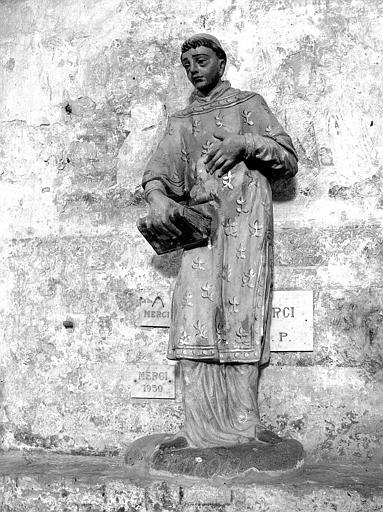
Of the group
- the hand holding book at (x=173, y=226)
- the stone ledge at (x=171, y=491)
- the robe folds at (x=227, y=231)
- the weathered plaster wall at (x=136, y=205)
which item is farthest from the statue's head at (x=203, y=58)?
the stone ledge at (x=171, y=491)

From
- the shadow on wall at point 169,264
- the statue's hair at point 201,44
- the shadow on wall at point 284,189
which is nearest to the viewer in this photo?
the statue's hair at point 201,44

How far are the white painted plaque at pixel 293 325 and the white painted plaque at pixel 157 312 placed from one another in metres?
0.62

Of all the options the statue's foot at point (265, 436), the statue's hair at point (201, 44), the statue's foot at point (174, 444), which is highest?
the statue's hair at point (201, 44)

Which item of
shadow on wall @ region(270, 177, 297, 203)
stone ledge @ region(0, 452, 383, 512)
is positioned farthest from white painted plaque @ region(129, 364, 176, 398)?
shadow on wall @ region(270, 177, 297, 203)

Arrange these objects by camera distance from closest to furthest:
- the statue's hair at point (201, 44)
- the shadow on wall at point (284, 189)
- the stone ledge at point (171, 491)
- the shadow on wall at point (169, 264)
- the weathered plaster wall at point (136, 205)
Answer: the stone ledge at point (171, 491)
the statue's hair at point (201, 44)
the weathered plaster wall at point (136, 205)
the shadow on wall at point (284, 189)
the shadow on wall at point (169, 264)

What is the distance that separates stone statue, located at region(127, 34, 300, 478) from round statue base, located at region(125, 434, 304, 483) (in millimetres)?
43

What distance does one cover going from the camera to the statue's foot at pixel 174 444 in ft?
12.6

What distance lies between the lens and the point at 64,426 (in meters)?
4.68

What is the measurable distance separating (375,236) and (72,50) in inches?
86.0

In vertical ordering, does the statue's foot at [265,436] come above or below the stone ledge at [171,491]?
above

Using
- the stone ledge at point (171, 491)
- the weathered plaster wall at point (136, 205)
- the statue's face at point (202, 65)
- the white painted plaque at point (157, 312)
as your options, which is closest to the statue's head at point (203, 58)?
the statue's face at point (202, 65)

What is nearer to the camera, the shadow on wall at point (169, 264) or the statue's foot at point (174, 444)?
the statue's foot at point (174, 444)

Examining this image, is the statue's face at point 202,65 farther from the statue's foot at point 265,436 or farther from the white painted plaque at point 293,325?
the statue's foot at point 265,436

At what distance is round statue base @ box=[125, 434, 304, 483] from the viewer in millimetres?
3633
